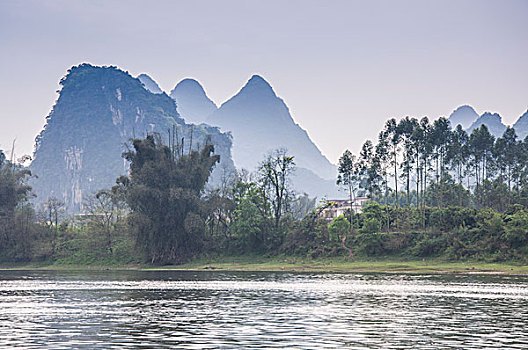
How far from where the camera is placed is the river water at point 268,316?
71.9 feet

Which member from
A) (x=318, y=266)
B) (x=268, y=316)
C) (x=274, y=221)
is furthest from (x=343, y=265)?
(x=268, y=316)

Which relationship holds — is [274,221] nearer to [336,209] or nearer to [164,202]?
[164,202]

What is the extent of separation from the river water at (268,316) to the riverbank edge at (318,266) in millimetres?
16277

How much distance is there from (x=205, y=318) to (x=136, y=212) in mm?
52910

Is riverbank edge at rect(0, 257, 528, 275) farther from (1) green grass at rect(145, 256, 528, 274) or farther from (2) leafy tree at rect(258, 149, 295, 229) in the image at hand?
(2) leafy tree at rect(258, 149, 295, 229)

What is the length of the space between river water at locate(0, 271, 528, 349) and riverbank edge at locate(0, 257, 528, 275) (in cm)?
1628

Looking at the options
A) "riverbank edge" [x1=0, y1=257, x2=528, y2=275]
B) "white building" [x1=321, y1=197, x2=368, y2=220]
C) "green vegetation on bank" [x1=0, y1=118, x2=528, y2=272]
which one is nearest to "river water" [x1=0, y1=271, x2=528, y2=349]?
"riverbank edge" [x1=0, y1=257, x2=528, y2=275]

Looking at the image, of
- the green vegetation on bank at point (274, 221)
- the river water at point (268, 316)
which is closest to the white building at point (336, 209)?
the green vegetation on bank at point (274, 221)

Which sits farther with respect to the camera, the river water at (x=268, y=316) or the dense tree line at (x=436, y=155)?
the dense tree line at (x=436, y=155)

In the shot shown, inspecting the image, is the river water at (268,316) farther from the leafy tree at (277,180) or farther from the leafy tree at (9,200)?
the leafy tree at (9,200)

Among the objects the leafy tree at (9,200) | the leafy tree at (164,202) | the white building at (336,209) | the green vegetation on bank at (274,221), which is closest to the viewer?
the green vegetation on bank at (274,221)

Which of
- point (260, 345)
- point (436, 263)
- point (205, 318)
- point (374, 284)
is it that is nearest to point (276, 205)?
point (436, 263)

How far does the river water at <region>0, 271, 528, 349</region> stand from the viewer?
2191 centimetres

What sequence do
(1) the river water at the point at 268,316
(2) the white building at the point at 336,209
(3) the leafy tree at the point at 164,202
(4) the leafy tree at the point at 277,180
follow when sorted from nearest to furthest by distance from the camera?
(1) the river water at the point at 268,316, (3) the leafy tree at the point at 164,202, (4) the leafy tree at the point at 277,180, (2) the white building at the point at 336,209
